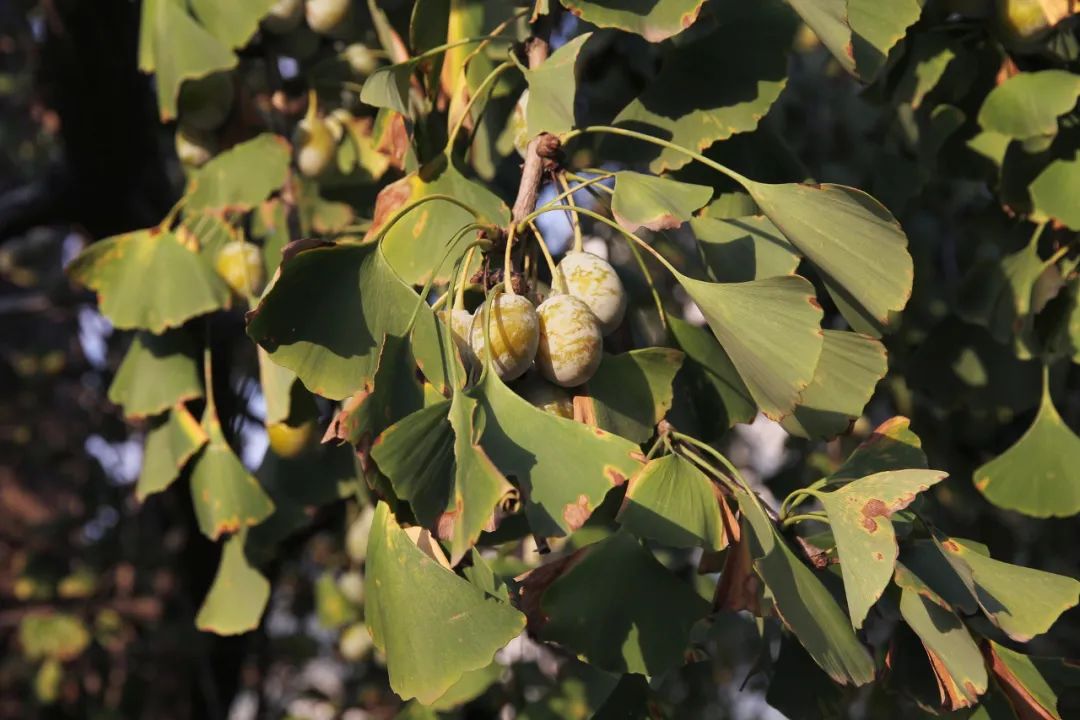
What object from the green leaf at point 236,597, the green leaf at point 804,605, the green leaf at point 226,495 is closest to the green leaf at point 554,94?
the green leaf at point 804,605

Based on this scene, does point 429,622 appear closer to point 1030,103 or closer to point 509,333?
point 509,333

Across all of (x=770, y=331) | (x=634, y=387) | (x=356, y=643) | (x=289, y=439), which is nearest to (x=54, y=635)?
(x=356, y=643)

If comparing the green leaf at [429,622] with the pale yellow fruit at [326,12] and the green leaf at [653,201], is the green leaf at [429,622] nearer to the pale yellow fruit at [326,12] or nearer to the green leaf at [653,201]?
the green leaf at [653,201]

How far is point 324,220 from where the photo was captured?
1404 millimetres

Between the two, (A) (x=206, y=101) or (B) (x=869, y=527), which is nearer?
(B) (x=869, y=527)

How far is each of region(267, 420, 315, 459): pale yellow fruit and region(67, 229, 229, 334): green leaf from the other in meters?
0.17

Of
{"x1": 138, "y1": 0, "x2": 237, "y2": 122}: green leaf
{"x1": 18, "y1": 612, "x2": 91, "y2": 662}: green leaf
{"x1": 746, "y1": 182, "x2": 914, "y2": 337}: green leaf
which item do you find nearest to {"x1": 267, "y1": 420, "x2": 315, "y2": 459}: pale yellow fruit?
{"x1": 138, "y1": 0, "x2": 237, "y2": 122}: green leaf

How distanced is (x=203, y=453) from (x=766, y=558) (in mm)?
850

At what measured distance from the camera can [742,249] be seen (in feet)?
3.22

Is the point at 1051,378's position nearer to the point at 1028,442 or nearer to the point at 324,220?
the point at 1028,442

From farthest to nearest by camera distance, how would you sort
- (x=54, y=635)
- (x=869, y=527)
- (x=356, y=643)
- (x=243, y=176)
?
(x=54, y=635), (x=356, y=643), (x=243, y=176), (x=869, y=527)

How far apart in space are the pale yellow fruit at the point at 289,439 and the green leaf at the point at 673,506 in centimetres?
66

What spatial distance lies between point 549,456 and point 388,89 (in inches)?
14.8

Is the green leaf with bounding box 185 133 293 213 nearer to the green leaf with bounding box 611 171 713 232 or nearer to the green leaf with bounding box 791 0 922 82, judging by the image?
the green leaf with bounding box 611 171 713 232
